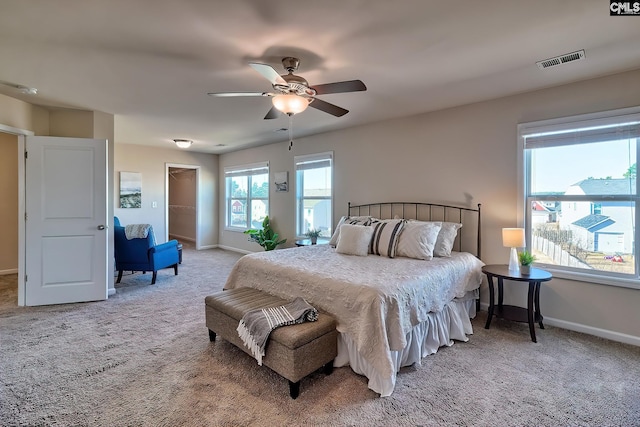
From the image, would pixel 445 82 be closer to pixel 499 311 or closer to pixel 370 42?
pixel 370 42

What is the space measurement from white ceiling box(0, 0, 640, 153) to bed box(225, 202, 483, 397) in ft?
5.33

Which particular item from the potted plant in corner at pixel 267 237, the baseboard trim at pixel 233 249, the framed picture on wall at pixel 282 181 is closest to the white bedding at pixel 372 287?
the potted plant in corner at pixel 267 237

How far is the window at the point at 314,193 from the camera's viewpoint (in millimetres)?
5480

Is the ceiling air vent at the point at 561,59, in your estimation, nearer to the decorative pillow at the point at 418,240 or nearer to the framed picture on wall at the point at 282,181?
the decorative pillow at the point at 418,240

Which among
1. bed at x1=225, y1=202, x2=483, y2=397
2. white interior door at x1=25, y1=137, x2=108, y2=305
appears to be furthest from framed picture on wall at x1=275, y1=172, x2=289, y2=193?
white interior door at x1=25, y1=137, x2=108, y2=305

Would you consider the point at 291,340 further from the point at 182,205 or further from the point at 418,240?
the point at 182,205

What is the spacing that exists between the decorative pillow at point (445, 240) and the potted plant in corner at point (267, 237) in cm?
335

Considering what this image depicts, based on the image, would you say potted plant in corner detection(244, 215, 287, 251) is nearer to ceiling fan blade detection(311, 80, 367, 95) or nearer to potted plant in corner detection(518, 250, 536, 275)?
ceiling fan blade detection(311, 80, 367, 95)

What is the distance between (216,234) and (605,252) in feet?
25.3

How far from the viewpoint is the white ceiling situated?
195 centimetres

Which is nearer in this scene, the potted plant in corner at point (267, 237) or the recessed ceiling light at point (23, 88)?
the recessed ceiling light at point (23, 88)

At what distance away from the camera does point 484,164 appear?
144 inches

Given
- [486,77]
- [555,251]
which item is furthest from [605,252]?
[486,77]

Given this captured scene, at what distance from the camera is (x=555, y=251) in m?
3.27
